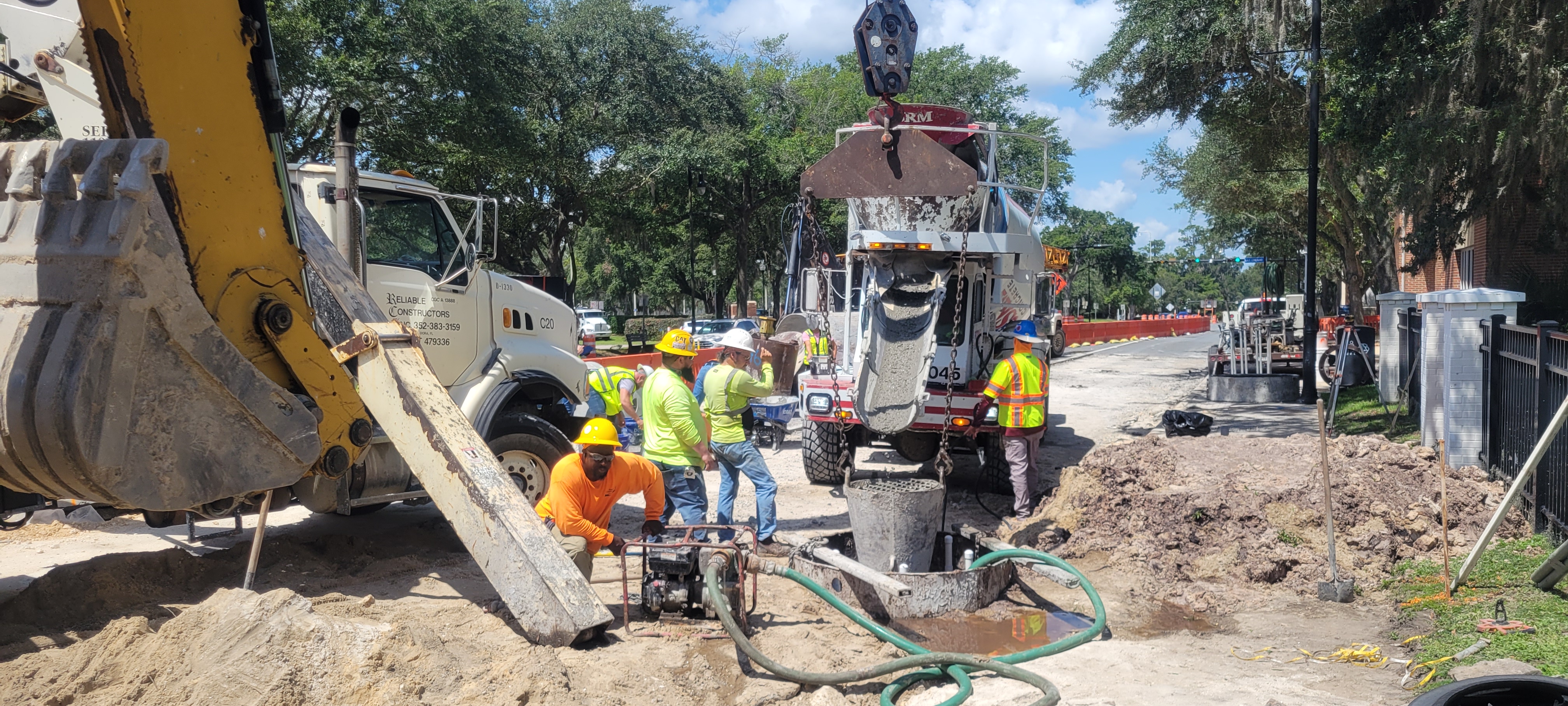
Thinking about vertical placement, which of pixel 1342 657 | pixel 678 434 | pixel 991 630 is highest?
pixel 678 434

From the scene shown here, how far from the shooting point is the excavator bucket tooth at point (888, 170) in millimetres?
8258

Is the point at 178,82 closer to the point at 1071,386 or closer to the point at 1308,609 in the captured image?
the point at 1308,609

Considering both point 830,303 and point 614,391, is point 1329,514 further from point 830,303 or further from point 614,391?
point 614,391

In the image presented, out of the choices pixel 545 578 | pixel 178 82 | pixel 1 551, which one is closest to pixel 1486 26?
pixel 545 578

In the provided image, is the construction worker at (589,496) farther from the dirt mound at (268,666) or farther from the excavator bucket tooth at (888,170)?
the excavator bucket tooth at (888,170)

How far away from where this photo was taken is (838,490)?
404 inches

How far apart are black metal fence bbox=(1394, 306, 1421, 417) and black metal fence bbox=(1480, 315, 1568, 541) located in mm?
4118

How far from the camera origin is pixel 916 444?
10016mm

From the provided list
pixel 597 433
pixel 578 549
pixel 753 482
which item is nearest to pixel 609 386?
pixel 753 482

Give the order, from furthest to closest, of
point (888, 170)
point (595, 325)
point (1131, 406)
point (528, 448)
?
point (595, 325) → point (1131, 406) → point (888, 170) → point (528, 448)

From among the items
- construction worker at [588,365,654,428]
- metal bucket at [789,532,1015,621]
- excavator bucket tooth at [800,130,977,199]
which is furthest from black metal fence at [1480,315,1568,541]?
construction worker at [588,365,654,428]

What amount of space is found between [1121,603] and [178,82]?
18.9ft

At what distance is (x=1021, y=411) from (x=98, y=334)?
665 cm

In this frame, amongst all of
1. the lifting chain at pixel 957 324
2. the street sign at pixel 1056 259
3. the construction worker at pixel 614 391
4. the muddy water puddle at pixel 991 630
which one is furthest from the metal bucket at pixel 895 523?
the street sign at pixel 1056 259
